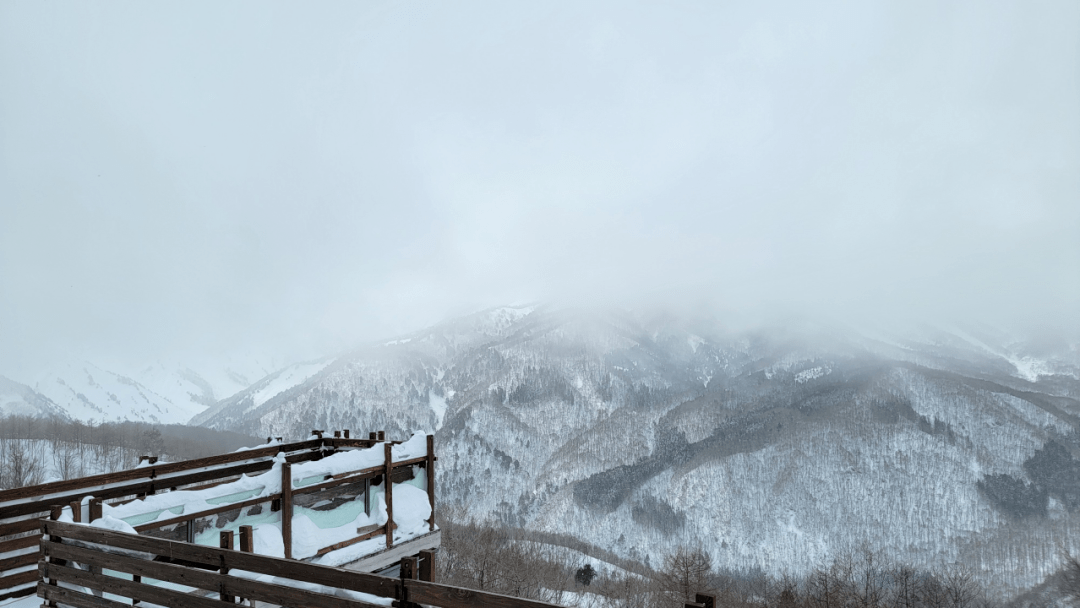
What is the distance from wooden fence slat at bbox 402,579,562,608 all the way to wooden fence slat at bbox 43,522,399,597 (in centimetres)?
16

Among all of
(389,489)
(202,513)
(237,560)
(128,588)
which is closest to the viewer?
(237,560)

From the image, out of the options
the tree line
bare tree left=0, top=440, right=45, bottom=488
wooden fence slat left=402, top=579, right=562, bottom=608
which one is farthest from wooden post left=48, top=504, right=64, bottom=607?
bare tree left=0, top=440, right=45, bottom=488

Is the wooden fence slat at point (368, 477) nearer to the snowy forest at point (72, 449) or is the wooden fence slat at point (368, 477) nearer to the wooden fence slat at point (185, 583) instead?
the wooden fence slat at point (185, 583)

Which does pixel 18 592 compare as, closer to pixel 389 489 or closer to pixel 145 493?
pixel 145 493

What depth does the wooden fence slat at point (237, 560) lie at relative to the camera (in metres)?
4.45

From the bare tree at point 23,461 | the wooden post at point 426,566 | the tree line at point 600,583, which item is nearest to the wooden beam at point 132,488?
the wooden post at point 426,566

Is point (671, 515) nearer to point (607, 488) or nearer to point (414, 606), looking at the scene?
point (607, 488)

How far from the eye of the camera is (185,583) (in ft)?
17.5

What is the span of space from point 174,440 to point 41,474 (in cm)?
5796

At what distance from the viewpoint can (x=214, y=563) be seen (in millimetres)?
5309

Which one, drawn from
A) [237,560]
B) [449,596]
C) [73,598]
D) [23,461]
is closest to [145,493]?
[73,598]

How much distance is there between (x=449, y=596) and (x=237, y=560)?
2211 mm

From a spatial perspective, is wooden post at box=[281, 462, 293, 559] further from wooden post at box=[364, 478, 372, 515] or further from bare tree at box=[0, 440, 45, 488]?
bare tree at box=[0, 440, 45, 488]

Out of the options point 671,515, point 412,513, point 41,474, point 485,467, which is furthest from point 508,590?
point 485,467
